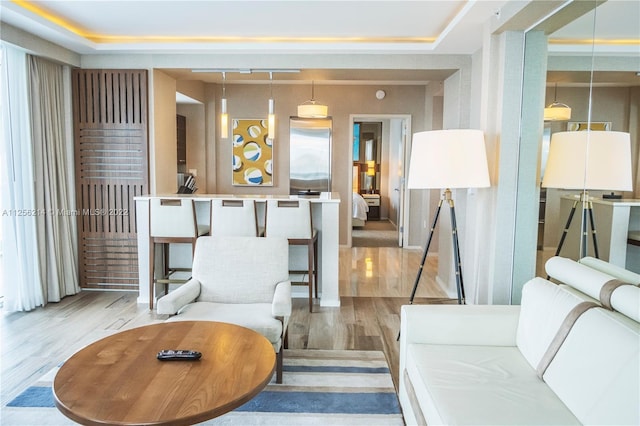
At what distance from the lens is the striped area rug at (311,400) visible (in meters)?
2.38

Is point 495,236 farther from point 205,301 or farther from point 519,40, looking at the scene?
point 205,301

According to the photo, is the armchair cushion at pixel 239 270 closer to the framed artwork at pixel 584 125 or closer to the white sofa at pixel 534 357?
the white sofa at pixel 534 357

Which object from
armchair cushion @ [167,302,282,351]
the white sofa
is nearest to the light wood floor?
armchair cushion @ [167,302,282,351]

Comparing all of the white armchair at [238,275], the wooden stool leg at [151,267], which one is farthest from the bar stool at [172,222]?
the white armchair at [238,275]

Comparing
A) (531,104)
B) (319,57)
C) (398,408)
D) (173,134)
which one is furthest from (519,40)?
(173,134)

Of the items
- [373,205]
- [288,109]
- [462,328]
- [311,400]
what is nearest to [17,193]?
[311,400]

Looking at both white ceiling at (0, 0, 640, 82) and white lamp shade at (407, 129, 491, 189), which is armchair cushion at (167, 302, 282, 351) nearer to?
white lamp shade at (407, 129, 491, 189)

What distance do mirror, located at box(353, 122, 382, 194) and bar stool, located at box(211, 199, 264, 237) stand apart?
7.40 meters

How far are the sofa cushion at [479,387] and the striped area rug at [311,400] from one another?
38 centimetres

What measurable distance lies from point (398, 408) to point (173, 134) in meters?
4.09

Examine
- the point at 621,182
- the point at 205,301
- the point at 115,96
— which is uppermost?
the point at 115,96

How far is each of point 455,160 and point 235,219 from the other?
79.9 inches

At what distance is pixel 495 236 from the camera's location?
3.42 meters

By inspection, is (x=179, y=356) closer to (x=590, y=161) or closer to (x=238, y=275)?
(x=238, y=275)
